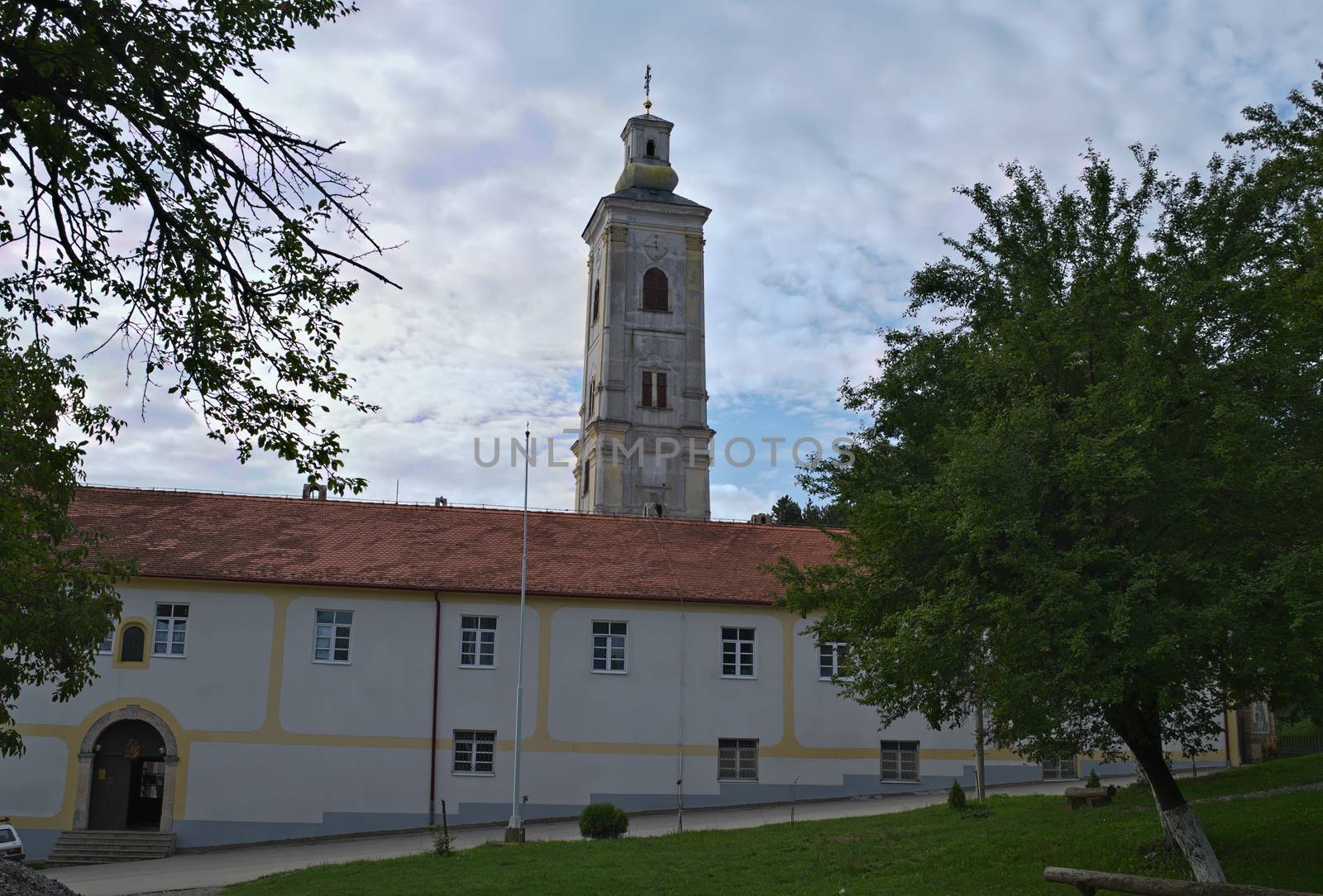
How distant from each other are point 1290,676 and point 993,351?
5.83 m

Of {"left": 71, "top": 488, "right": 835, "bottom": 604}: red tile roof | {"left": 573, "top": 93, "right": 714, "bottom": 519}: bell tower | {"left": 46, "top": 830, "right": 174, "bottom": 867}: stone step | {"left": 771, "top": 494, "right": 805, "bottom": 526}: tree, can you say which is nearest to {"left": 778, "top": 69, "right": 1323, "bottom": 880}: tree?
{"left": 71, "top": 488, "right": 835, "bottom": 604}: red tile roof

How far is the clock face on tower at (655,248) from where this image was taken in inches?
2437

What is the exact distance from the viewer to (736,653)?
34688mm

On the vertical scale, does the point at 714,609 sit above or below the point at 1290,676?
above

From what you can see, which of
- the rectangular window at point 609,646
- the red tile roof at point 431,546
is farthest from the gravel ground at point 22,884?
the rectangular window at point 609,646

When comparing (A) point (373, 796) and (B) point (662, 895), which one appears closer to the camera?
(B) point (662, 895)

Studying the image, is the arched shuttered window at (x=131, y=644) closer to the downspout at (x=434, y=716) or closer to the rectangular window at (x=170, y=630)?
the rectangular window at (x=170, y=630)

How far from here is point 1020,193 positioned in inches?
776

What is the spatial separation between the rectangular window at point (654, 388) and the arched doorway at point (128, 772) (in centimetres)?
3270

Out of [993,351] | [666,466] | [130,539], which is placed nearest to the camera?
[993,351]

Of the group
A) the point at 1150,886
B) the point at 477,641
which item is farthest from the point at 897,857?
the point at 477,641

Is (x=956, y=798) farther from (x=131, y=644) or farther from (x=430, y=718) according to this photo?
(x=131, y=644)

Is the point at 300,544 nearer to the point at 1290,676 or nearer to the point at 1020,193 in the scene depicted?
the point at 1020,193

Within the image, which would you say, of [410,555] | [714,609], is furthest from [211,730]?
[714,609]
